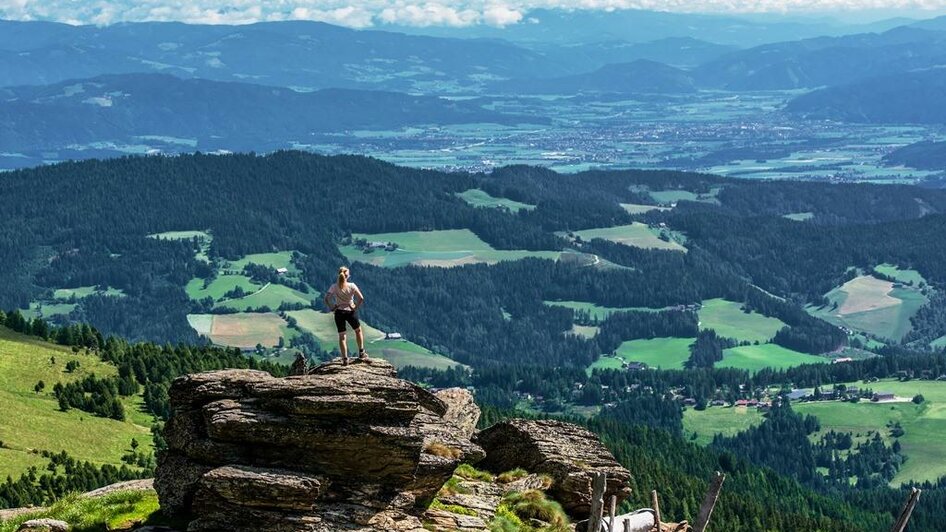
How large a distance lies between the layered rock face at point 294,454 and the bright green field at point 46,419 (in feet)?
265

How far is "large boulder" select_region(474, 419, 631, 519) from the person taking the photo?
6228 cm

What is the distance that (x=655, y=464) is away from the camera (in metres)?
188

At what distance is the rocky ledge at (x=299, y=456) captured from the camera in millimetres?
50219

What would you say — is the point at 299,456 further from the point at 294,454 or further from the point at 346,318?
the point at 346,318

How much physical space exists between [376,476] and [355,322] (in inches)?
363

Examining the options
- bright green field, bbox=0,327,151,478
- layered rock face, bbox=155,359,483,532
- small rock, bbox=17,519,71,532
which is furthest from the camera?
bright green field, bbox=0,327,151,478

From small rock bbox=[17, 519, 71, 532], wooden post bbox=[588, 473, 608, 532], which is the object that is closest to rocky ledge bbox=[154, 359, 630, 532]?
small rock bbox=[17, 519, 71, 532]

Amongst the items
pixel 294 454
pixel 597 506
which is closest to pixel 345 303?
pixel 294 454

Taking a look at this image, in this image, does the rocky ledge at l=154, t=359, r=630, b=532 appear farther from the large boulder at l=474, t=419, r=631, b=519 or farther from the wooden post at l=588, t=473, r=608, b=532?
the large boulder at l=474, t=419, r=631, b=519

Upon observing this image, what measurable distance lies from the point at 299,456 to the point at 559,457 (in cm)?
1491

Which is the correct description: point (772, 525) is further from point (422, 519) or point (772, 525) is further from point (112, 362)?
point (422, 519)

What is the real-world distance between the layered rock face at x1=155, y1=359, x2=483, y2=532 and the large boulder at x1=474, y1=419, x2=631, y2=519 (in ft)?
31.4

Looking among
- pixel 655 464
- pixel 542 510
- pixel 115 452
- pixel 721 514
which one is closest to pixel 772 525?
pixel 721 514

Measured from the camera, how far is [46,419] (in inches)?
6068
